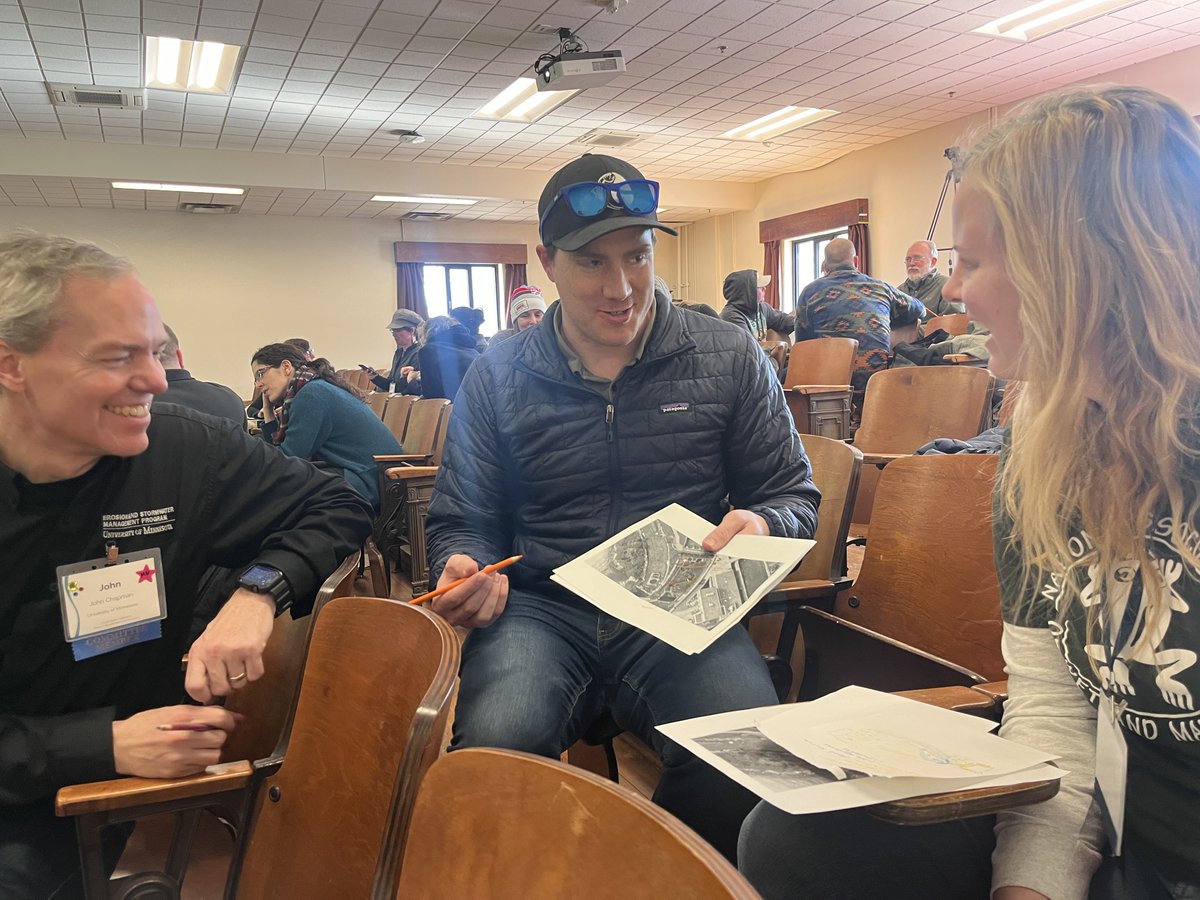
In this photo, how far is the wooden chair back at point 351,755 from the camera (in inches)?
30.8

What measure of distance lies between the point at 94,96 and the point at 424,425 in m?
4.33

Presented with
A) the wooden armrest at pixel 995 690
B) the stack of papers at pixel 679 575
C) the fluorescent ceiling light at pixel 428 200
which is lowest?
the wooden armrest at pixel 995 690

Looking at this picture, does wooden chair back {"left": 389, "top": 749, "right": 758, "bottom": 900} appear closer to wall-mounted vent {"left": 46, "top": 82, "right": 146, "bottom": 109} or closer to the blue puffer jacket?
the blue puffer jacket

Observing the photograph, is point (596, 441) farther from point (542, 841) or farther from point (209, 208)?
point (209, 208)

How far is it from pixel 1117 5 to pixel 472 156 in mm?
5858

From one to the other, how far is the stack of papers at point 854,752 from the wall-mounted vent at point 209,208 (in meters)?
10.5

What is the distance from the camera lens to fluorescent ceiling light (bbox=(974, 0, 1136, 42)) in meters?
5.39

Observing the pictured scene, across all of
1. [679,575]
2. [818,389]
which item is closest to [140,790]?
[679,575]

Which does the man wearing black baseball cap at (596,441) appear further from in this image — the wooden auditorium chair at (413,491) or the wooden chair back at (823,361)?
the wooden chair back at (823,361)

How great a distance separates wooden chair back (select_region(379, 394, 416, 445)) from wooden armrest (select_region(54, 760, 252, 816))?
142 inches

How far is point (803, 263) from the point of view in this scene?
34.3ft

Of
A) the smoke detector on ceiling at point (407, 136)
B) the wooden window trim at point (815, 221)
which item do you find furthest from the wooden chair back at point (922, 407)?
the wooden window trim at point (815, 221)

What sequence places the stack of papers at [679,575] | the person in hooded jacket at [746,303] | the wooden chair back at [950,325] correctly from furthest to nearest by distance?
the person in hooded jacket at [746,303] < the wooden chair back at [950,325] < the stack of papers at [679,575]

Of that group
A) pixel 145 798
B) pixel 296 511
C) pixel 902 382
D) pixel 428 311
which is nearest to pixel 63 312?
pixel 296 511
